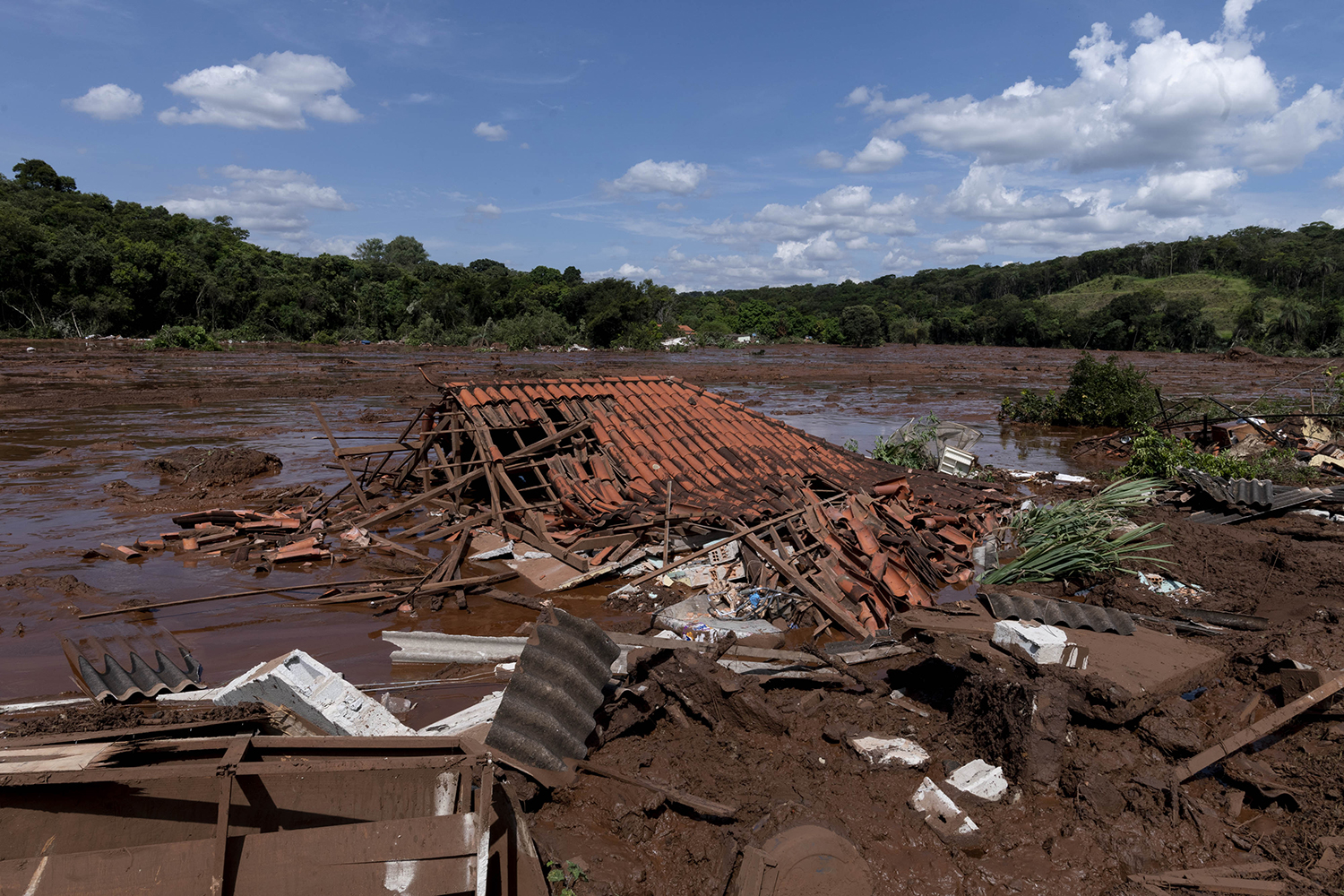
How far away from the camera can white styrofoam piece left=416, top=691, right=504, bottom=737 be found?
4785 millimetres

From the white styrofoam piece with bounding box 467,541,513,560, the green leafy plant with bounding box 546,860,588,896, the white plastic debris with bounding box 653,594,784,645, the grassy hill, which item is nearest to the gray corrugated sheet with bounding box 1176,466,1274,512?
the white plastic debris with bounding box 653,594,784,645

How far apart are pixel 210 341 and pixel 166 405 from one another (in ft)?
73.9

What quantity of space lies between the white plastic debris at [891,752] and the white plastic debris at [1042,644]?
123 cm

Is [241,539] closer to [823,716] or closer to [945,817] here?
[823,716]

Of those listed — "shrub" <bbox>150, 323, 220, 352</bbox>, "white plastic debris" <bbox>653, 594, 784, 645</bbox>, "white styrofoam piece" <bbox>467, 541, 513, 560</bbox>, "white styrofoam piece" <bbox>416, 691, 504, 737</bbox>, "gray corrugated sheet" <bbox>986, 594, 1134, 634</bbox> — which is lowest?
"white plastic debris" <bbox>653, 594, 784, 645</bbox>

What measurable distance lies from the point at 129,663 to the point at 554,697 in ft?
13.5

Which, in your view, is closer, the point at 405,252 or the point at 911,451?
the point at 911,451

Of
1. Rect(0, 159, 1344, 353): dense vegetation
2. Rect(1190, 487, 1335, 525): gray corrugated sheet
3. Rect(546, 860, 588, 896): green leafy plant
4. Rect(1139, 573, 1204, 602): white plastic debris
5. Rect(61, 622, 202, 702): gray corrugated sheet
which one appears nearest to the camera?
Rect(546, 860, 588, 896): green leafy plant

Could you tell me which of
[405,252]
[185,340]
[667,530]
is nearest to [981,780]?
[667,530]

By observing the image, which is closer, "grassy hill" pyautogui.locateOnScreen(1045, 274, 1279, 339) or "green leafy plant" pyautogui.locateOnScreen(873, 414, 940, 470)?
"green leafy plant" pyautogui.locateOnScreen(873, 414, 940, 470)

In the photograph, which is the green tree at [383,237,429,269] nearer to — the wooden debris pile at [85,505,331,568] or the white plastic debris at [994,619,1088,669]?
the wooden debris pile at [85,505,331,568]

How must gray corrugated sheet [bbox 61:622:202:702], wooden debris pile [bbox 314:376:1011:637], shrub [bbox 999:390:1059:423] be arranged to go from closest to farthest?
gray corrugated sheet [bbox 61:622:202:702]
wooden debris pile [bbox 314:376:1011:637]
shrub [bbox 999:390:1059:423]

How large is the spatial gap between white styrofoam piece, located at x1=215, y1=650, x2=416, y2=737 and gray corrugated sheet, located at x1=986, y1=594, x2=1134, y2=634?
5.41 meters

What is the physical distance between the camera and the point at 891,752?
4660 millimetres
